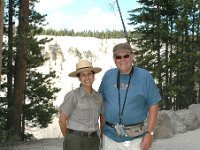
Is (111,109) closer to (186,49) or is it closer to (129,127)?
(129,127)

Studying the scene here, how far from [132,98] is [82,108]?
594 mm

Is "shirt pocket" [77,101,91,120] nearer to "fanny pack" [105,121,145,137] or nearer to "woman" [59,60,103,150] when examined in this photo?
"woman" [59,60,103,150]

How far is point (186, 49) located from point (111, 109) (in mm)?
28215

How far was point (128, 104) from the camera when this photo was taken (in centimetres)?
448

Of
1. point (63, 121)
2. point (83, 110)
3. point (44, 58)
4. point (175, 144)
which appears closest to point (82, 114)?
point (83, 110)

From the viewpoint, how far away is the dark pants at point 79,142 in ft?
15.5

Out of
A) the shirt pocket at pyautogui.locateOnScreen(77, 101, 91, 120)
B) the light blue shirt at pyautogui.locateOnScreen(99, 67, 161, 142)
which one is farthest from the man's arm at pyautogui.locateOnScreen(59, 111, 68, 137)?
the light blue shirt at pyautogui.locateOnScreen(99, 67, 161, 142)

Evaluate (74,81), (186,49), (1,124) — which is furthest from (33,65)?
(74,81)

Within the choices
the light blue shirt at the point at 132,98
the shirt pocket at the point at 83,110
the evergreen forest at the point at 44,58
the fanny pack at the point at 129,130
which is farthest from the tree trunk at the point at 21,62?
the fanny pack at the point at 129,130

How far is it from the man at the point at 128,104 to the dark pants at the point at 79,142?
0.25 meters

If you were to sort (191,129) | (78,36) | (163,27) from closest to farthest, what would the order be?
1. (191,129)
2. (163,27)
3. (78,36)

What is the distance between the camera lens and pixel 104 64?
90.9m

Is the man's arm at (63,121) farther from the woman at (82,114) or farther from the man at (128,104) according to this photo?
the man at (128,104)

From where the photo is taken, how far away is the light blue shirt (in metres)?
4.48
